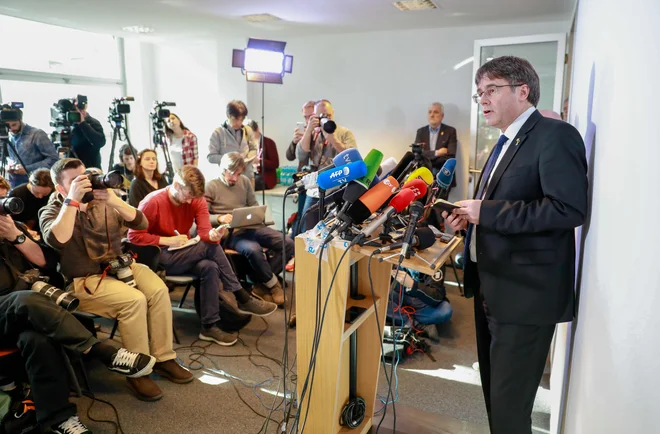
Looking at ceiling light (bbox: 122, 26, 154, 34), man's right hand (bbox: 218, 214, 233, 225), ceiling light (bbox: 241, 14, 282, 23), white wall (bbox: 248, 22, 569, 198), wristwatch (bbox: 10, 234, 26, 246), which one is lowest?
man's right hand (bbox: 218, 214, 233, 225)

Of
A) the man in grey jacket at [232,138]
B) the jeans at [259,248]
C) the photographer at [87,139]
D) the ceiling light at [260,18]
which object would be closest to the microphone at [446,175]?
the jeans at [259,248]

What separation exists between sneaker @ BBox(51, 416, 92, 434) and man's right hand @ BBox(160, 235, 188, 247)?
117 cm

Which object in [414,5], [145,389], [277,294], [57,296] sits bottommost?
[145,389]

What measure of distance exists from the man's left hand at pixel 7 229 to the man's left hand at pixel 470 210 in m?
1.95

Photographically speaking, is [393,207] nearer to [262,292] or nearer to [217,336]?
[217,336]

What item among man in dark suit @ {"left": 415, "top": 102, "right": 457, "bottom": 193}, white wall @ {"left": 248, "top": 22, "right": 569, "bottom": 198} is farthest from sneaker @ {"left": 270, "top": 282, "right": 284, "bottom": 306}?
white wall @ {"left": 248, "top": 22, "right": 569, "bottom": 198}

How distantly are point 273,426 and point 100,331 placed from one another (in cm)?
151

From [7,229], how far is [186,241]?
1070 mm

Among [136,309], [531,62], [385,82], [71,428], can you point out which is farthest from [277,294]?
[531,62]

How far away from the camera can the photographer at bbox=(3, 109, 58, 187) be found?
13.0 ft

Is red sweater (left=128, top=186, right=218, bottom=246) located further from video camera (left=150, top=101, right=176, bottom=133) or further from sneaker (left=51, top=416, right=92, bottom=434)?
video camera (left=150, top=101, right=176, bottom=133)

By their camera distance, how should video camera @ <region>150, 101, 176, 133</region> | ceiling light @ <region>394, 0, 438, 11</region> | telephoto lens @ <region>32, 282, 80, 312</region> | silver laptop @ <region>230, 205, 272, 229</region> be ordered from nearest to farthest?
1. telephoto lens @ <region>32, 282, 80, 312</region>
2. silver laptop @ <region>230, 205, 272, 229</region>
3. ceiling light @ <region>394, 0, 438, 11</region>
4. video camera @ <region>150, 101, 176, 133</region>

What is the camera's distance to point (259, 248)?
11.7 feet

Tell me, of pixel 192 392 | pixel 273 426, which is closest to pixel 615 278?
pixel 273 426
